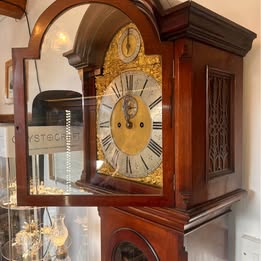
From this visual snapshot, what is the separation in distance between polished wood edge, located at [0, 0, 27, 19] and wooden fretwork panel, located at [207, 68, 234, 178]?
1.43 m

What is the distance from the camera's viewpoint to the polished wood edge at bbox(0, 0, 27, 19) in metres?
1.59

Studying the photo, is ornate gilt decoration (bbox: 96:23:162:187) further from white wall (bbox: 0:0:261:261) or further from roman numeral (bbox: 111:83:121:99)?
white wall (bbox: 0:0:261:261)

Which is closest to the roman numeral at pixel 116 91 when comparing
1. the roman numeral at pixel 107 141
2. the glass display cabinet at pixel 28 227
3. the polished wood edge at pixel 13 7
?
the roman numeral at pixel 107 141

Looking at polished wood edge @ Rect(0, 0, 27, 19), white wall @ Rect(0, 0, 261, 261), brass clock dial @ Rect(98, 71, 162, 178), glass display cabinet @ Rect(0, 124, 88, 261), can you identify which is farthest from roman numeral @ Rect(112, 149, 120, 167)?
polished wood edge @ Rect(0, 0, 27, 19)

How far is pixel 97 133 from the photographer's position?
912mm

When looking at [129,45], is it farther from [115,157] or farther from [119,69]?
[115,157]

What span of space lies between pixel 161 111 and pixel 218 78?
0.19m

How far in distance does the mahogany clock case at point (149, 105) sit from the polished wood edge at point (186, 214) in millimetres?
15

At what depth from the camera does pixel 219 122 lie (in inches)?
29.0

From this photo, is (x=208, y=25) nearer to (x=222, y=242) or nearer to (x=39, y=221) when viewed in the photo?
(x=222, y=242)

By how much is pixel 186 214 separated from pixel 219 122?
27cm

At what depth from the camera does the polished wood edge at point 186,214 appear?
62 cm

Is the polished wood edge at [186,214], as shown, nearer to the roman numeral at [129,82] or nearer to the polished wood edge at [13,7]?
the roman numeral at [129,82]

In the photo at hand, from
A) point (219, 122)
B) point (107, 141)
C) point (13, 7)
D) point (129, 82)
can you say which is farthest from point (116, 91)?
point (13, 7)
